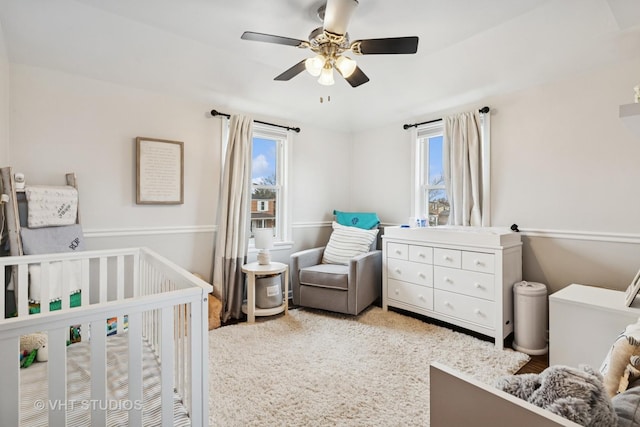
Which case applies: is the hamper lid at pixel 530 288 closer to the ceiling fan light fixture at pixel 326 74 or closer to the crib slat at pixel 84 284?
the ceiling fan light fixture at pixel 326 74

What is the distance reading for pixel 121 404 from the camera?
109 centimetres

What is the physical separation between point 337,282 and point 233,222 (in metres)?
1.23

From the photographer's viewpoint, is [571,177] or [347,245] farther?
[347,245]

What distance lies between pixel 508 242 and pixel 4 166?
3826 mm

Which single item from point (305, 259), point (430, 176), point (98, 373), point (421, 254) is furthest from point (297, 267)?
point (98, 373)

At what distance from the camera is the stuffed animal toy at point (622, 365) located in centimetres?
95

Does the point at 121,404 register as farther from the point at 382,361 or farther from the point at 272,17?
the point at 272,17

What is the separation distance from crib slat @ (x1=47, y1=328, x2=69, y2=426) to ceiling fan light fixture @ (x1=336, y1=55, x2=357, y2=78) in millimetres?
1851

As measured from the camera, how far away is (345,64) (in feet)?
6.30

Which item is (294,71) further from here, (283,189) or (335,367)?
(335,367)

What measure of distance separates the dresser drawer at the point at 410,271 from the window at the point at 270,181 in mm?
1345

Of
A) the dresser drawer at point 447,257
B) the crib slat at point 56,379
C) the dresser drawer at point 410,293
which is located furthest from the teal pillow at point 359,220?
the crib slat at point 56,379

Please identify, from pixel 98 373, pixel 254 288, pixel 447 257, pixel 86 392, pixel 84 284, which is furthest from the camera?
pixel 254 288

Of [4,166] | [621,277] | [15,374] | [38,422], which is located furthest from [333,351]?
[4,166]
